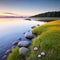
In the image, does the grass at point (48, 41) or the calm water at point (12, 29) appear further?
the calm water at point (12, 29)

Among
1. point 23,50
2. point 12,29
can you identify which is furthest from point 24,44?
point 12,29

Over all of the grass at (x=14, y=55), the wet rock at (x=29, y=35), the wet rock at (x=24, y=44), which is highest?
the wet rock at (x=29, y=35)

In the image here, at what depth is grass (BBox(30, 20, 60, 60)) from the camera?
120 centimetres

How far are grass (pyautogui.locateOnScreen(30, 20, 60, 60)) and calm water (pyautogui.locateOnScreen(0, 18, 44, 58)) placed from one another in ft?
0.27

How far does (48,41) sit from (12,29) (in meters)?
0.34

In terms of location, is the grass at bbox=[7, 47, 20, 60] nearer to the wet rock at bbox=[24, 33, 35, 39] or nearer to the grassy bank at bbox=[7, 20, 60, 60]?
the grassy bank at bbox=[7, 20, 60, 60]

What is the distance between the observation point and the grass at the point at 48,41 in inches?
47.4

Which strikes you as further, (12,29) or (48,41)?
(12,29)

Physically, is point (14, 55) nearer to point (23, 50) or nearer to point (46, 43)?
point (23, 50)

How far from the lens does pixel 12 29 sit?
136 centimetres

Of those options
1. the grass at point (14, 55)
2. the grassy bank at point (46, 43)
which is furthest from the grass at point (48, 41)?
the grass at point (14, 55)

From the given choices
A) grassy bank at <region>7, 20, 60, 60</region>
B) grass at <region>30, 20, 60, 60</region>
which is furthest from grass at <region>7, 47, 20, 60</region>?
grass at <region>30, 20, 60, 60</region>

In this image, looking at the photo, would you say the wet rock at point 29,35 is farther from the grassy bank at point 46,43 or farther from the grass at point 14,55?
the grass at point 14,55

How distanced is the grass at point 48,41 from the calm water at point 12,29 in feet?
0.27
